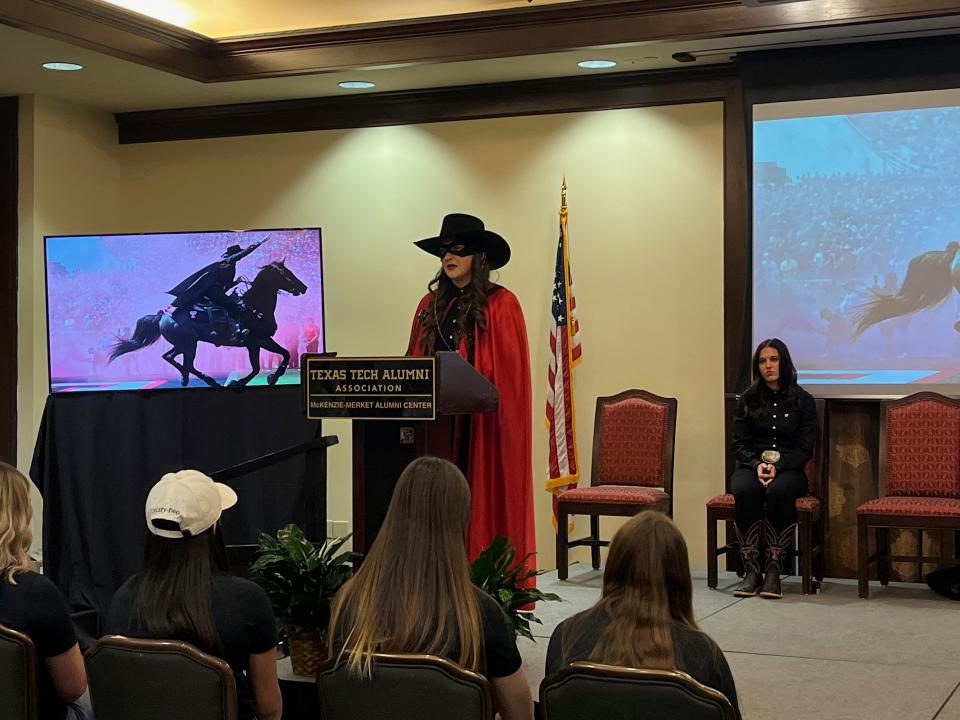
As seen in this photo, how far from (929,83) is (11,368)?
18.9 feet

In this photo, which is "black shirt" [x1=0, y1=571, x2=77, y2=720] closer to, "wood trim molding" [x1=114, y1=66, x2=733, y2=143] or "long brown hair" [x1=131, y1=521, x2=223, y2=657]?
"long brown hair" [x1=131, y1=521, x2=223, y2=657]

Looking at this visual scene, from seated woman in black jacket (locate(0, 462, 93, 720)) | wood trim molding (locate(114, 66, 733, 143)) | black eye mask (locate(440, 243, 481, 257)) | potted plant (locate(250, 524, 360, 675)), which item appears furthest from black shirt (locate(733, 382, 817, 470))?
seated woman in black jacket (locate(0, 462, 93, 720))

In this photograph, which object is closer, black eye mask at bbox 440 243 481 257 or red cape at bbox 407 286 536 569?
red cape at bbox 407 286 536 569

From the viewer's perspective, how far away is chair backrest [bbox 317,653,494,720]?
248 cm

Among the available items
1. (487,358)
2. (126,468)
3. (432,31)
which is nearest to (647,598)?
(487,358)

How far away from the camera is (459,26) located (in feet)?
22.8

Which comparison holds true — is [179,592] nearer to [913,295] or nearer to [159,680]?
[159,680]

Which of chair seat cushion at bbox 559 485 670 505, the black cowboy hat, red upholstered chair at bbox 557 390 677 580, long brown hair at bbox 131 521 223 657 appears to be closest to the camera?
long brown hair at bbox 131 521 223 657

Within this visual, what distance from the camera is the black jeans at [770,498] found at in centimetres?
625

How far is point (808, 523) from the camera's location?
619 cm

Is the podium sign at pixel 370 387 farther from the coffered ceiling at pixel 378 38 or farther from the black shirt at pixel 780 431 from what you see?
the coffered ceiling at pixel 378 38

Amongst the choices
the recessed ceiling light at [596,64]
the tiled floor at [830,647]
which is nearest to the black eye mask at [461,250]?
the tiled floor at [830,647]

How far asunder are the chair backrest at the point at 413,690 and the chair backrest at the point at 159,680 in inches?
9.5

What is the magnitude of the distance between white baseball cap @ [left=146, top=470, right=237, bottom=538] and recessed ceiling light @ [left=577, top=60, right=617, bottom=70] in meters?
4.76
